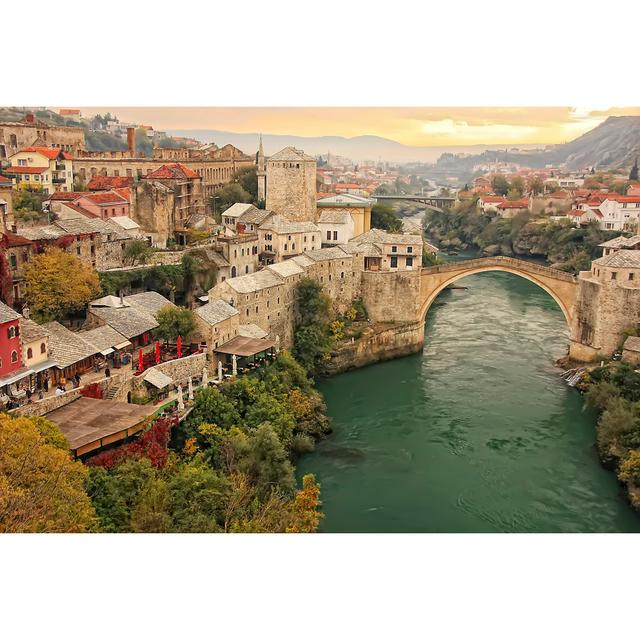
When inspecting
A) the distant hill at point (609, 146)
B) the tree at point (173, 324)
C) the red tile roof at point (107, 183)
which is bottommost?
the tree at point (173, 324)

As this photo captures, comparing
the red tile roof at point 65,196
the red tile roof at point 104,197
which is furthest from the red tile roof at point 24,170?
the red tile roof at point 104,197

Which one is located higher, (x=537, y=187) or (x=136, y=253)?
(x=537, y=187)

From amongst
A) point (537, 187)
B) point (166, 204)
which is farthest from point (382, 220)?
point (537, 187)

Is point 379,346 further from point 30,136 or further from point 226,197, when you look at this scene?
point 30,136

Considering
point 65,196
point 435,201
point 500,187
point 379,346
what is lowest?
point 379,346

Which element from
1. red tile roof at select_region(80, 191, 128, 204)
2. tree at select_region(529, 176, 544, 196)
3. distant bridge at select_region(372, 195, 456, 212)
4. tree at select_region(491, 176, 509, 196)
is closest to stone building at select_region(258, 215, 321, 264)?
red tile roof at select_region(80, 191, 128, 204)

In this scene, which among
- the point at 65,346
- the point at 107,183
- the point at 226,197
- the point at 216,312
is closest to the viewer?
the point at 65,346

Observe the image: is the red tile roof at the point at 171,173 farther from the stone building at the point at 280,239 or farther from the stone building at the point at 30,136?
the stone building at the point at 30,136
